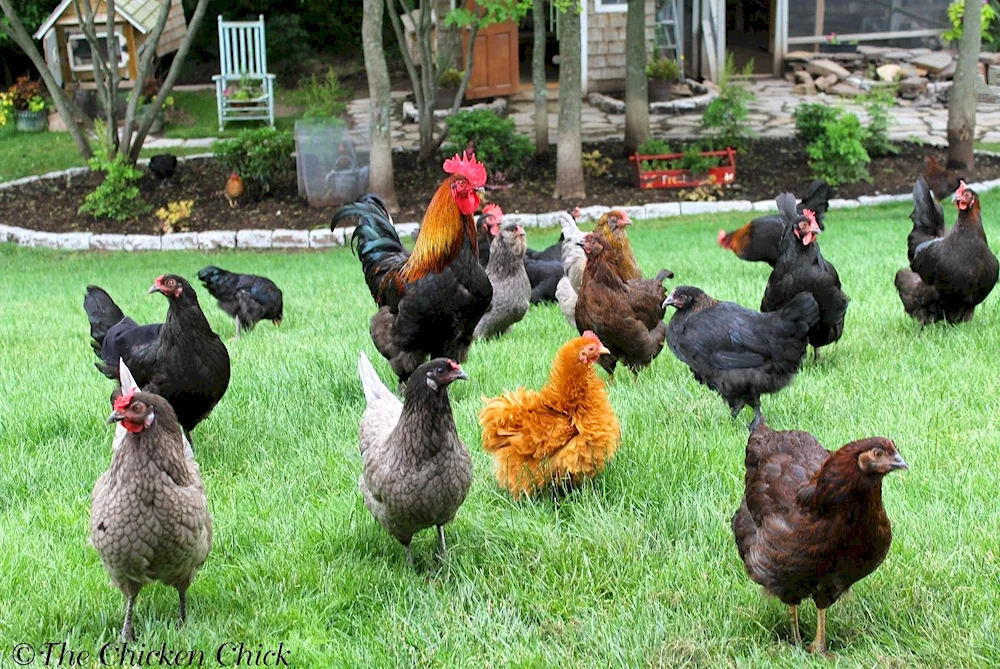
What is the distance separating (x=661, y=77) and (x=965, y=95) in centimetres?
860

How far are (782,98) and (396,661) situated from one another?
20751mm

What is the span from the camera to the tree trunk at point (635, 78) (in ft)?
49.8

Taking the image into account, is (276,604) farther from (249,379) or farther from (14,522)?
(249,379)

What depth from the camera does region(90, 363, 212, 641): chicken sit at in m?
3.65

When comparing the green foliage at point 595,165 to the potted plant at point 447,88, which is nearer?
the green foliage at point 595,165

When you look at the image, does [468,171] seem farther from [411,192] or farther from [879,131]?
[879,131]

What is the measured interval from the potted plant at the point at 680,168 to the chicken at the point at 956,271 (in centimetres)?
814

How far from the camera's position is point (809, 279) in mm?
6566

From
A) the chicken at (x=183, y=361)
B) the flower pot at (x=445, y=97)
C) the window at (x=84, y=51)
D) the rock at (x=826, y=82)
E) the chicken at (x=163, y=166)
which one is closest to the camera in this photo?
the chicken at (x=183, y=361)

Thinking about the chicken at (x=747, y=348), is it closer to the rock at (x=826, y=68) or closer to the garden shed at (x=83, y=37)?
the garden shed at (x=83, y=37)

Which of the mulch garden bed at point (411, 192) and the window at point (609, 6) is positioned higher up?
the window at point (609, 6)

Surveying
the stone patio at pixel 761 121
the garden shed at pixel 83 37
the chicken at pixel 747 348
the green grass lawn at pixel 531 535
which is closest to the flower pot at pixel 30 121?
the garden shed at pixel 83 37

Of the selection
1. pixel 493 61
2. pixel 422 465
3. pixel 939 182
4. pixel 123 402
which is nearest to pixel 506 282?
Result: pixel 422 465

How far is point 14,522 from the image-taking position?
4648mm
